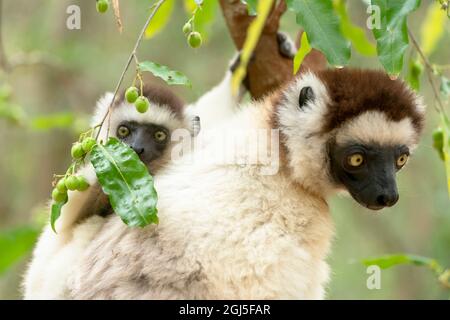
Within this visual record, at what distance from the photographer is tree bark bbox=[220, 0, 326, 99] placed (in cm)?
→ 471

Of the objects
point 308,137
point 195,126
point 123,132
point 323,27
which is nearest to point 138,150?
point 123,132

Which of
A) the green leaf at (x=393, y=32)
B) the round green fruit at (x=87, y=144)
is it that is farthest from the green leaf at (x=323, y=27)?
the round green fruit at (x=87, y=144)

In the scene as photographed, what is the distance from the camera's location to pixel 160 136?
15.8ft

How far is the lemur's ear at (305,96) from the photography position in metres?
3.78

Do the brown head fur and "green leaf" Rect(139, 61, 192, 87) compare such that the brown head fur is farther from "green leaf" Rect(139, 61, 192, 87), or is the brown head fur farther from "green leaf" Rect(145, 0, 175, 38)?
"green leaf" Rect(139, 61, 192, 87)

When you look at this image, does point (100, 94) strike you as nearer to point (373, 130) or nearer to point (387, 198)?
point (373, 130)

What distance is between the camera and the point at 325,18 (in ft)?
9.79

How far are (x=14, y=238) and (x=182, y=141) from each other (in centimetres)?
192

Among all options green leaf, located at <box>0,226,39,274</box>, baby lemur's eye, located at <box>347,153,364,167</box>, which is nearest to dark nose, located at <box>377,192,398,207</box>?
baby lemur's eye, located at <box>347,153,364,167</box>

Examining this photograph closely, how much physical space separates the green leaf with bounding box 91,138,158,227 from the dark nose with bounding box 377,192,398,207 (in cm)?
123

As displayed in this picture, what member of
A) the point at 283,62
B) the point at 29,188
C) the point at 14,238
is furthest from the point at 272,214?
the point at 29,188

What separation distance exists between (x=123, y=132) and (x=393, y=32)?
2.35 meters

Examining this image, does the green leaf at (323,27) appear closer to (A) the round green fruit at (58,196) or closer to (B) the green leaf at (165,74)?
(B) the green leaf at (165,74)

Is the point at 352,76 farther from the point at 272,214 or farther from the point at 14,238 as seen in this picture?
the point at 14,238
